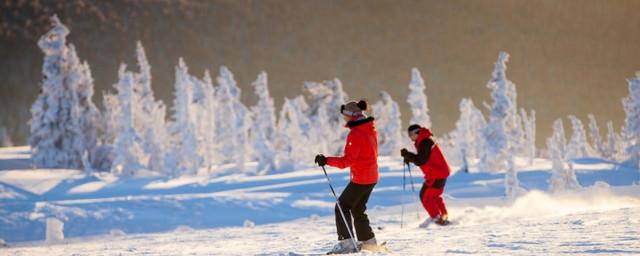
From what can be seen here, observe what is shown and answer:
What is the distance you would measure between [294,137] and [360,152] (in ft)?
218

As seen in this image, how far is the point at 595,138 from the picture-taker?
111 meters

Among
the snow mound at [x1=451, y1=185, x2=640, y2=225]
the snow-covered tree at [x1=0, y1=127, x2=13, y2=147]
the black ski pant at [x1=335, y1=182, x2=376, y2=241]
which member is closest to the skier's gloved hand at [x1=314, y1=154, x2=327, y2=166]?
the black ski pant at [x1=335, y1=182, x2=376, y2=241]

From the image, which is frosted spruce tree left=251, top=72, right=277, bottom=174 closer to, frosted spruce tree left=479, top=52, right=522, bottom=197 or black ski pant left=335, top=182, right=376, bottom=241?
frosted spruce tree left=479, top=52, right=522, bottom=197

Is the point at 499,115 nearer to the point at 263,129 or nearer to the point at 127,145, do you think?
the point at 263,129

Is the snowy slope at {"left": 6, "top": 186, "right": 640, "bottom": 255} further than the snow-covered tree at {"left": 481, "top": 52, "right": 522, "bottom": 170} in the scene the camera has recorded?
No

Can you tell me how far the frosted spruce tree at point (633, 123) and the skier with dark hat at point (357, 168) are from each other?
48.4m

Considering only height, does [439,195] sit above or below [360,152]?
below

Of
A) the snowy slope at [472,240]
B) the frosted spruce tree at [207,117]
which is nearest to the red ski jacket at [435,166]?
the snowy slope at [472,240]

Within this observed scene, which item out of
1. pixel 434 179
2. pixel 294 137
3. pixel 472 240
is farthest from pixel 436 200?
pixel 294 137

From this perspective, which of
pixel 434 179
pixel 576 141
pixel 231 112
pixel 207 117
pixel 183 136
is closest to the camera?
pixel 434 179

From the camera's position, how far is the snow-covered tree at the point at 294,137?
67750 mm

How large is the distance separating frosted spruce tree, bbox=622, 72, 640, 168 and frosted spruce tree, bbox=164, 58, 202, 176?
3589cm

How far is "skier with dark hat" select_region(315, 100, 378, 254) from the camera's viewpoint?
22.7 feet

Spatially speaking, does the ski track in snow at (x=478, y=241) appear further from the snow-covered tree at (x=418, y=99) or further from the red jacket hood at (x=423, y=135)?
the snow-covered tree at (x=418, y=99)
